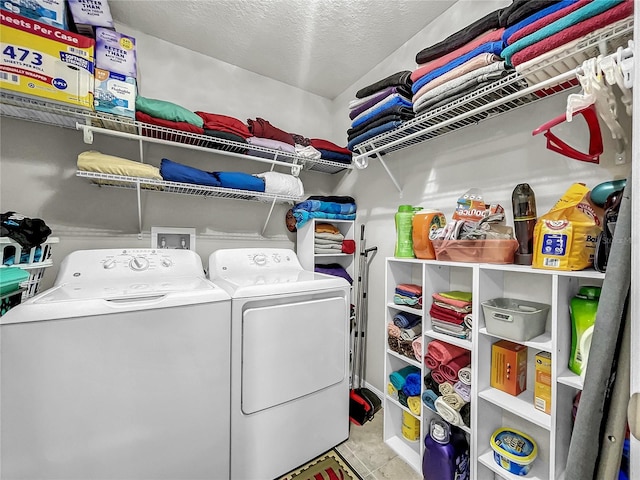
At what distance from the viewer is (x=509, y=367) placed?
133 cm

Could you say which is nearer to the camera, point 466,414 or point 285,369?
point 466,414

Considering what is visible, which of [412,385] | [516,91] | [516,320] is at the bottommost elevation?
[412,385]

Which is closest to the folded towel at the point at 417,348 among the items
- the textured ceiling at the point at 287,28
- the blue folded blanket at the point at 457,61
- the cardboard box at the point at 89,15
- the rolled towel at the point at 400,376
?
the rolled towel at the point at 400,376

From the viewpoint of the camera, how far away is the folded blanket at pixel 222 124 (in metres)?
1.87

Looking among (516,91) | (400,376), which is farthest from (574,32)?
(400,376)

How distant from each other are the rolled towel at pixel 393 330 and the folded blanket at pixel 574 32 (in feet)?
4.92

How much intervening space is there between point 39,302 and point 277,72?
7.61 feet

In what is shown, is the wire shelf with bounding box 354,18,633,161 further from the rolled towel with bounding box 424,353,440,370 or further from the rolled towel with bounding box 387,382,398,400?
the rolled towel with bounding box 387,382,398,400

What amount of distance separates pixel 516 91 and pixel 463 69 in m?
0.26

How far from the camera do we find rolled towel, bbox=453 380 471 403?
1374 mm

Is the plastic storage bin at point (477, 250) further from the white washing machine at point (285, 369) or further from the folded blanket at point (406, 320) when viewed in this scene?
the white washing machine at point (285, 369)

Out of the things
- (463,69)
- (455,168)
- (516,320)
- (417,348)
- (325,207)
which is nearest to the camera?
(516,320)

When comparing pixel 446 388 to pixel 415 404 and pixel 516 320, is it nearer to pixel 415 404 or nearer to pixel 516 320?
pixel 415 404

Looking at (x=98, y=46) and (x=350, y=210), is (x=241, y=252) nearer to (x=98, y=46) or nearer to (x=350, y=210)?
(x=350, y=210)
